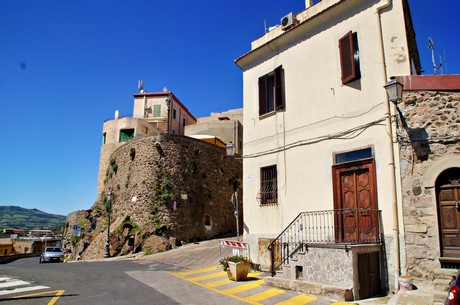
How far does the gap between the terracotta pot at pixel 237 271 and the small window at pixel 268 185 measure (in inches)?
109

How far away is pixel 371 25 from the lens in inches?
409

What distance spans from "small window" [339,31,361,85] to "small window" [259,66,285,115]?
2.72 meters

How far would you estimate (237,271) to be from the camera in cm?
1080

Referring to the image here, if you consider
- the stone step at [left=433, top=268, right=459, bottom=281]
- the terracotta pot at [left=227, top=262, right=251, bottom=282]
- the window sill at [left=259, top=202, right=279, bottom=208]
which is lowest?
the terracotta pot at [left=227, top=262, right=251, bottom=282]

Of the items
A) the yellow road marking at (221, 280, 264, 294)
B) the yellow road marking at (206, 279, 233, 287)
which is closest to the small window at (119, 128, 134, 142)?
the yellow road marking at (206, 279, 233, 287)

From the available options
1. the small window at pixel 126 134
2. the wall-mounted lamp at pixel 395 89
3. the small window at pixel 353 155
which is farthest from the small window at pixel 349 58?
the small window at pixel 126 134

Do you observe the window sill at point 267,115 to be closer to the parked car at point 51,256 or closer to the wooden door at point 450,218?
the wooden door at point 450,218

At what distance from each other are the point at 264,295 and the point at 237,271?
1.94 meters

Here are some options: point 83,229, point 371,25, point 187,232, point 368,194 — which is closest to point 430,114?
point 368,194

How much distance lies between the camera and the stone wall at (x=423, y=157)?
8.15 meters

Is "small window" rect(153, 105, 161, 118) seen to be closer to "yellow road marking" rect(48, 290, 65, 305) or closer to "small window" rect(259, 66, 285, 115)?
"small window" rect(259, 66, 285, 115)

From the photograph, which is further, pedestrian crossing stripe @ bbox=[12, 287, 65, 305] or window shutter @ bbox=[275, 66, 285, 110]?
window shutter @ bbox=[275, 66, 285, 110]

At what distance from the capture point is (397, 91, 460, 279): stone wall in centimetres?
815

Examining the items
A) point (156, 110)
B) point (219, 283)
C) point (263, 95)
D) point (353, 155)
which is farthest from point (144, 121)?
point (353, 155)
